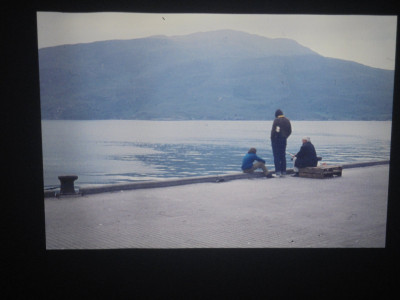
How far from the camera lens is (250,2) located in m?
3.89

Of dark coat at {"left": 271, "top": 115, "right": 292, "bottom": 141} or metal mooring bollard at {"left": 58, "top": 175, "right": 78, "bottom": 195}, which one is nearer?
metal mooring bollard at {"left": 58, "top": 175, "right": 78, "bottom": 195}

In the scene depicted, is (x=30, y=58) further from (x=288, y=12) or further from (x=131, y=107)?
(x=131, y=107)

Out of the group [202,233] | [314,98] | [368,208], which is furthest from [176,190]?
[314,98]

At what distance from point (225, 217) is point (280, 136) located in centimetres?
470

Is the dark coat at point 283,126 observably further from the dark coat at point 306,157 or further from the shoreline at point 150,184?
the shoreline at point 150,184

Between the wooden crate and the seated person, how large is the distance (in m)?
0.17

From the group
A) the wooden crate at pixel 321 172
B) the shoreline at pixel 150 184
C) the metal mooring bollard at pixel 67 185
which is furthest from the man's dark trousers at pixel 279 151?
the metal mooring bollard at pixel 67 185

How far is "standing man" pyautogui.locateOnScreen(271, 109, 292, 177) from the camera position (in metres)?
10.0

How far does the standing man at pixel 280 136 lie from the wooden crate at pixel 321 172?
0.69 metres

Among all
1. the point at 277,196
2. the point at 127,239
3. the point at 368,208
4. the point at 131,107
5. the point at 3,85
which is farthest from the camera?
the point at 131,107


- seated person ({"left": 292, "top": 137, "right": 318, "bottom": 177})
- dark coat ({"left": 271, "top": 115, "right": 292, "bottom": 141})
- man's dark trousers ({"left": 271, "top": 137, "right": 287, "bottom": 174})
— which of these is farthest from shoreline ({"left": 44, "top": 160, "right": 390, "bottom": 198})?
dark coat ({"left": 271, "top": 115, "right": 292, "bottom": 141})

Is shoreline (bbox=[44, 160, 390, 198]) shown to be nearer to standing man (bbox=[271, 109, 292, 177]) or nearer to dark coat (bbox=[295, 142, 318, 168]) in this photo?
standing man (bbox=[271, 109, 292, 177])

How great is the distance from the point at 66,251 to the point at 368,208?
610 centimetres

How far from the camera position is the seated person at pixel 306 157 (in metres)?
9.95
